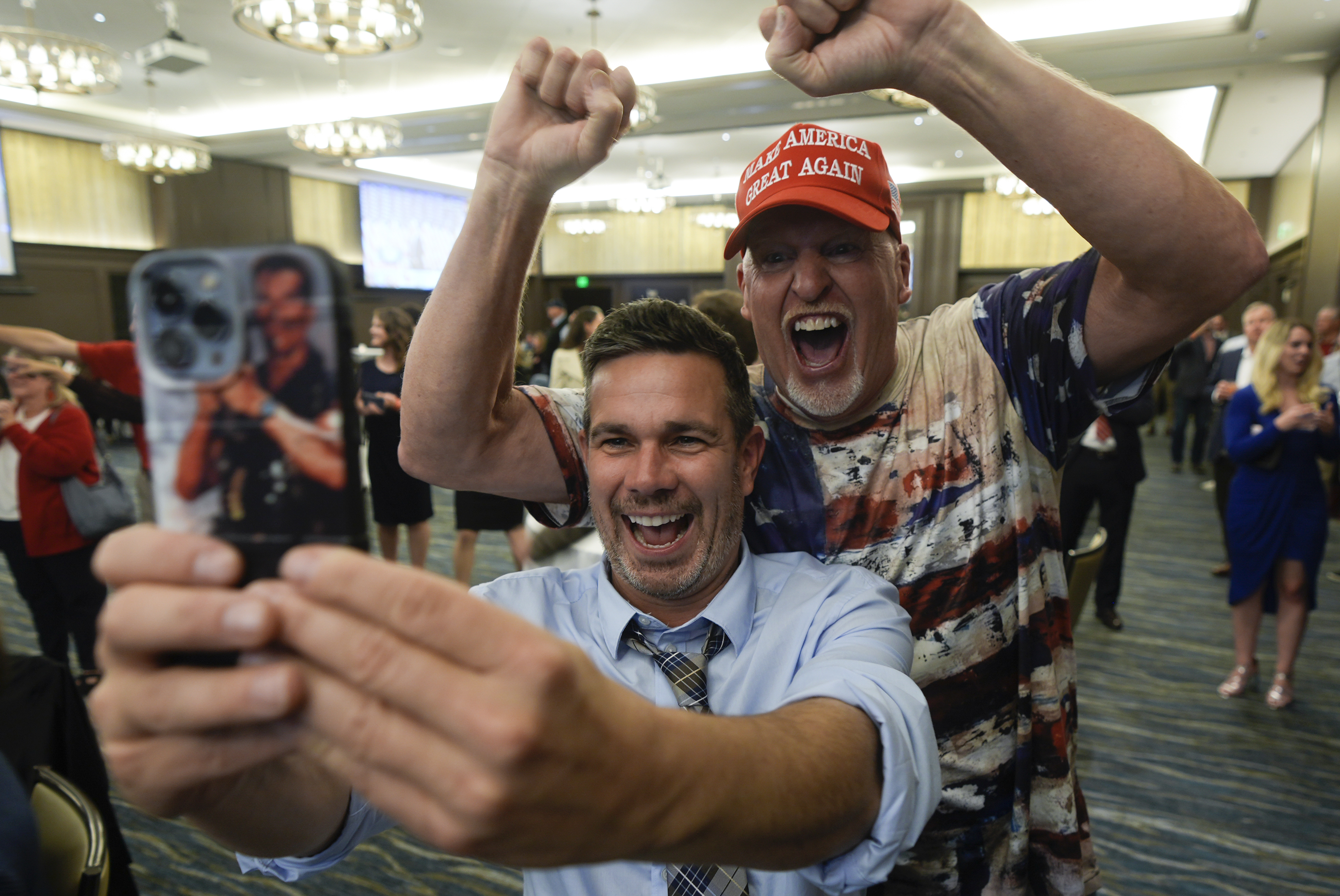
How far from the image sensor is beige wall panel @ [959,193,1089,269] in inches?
512

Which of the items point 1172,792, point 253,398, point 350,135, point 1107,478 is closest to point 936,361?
point 253,398

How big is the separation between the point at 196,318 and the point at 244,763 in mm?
266

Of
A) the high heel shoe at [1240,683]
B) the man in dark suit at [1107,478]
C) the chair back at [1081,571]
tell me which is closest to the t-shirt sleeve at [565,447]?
the chair back at [1081,571]

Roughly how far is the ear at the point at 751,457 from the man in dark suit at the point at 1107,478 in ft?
10.3

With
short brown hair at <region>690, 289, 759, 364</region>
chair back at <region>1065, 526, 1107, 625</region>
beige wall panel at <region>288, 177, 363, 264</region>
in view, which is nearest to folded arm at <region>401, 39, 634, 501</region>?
short brown hair at <region>690, 289, 759, 364</region>

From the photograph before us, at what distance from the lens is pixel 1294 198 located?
9594 mm

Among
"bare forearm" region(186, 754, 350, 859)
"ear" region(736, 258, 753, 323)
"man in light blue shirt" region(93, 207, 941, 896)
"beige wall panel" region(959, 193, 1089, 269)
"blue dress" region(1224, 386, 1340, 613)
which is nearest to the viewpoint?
"man in light blue shirt" region(93, 207, 941, 896)

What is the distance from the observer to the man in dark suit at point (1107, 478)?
12.7 feet

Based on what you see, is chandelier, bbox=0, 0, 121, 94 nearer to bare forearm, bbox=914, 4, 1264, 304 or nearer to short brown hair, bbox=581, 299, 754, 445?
short brown hair, bbox=581, 299, 754, 445

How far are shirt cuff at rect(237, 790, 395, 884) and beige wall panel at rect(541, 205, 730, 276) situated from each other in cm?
1499

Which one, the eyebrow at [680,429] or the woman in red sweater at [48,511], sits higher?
the eyebrow at [680,429]

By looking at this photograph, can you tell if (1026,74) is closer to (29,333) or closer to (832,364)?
(832,364)

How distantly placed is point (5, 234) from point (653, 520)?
12.2 m

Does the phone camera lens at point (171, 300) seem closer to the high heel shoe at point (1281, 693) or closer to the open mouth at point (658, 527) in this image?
the open mouth at point (658, 527)
